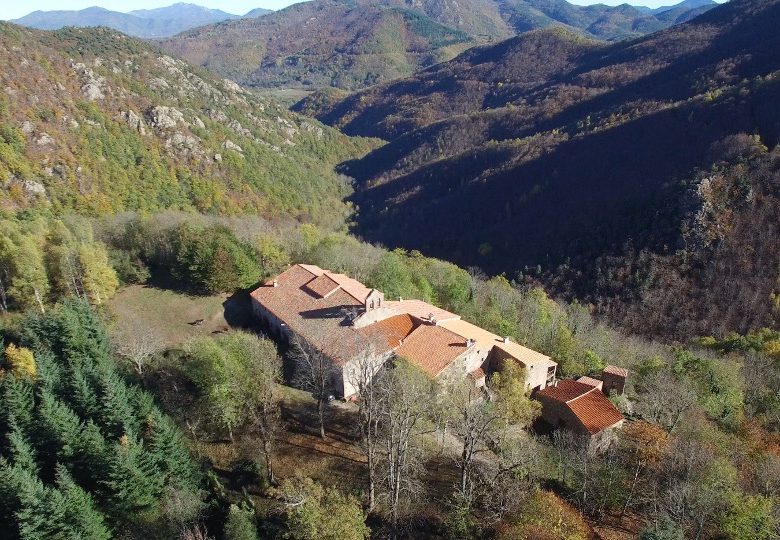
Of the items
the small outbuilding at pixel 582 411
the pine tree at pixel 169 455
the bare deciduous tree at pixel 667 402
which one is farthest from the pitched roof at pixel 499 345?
the pine tree at pixel 169 455

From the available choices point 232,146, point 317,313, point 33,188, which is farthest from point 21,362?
point 232,146

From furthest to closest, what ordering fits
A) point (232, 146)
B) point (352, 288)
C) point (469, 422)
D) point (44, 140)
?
1. point (232, 146)
2. point (44, 140)
3. point (352, 288)
4. point (469, 422)

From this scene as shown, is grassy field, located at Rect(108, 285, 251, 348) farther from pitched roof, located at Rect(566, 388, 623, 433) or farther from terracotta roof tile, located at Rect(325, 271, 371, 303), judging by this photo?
pitched roof, located at Rect(566, 388, 623, 433)

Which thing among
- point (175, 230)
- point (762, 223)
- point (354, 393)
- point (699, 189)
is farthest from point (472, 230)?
point (354, 393)

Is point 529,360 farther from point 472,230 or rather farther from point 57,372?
point 472,230

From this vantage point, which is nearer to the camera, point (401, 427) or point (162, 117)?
point (401, 427)

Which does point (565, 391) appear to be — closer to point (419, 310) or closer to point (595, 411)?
point (595, 411)

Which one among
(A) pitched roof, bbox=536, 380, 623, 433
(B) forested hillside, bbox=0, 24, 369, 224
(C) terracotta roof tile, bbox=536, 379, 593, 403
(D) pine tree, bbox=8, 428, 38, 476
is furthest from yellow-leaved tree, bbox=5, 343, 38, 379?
(B) forested hillside, bbox=0, 24, 369, 224
